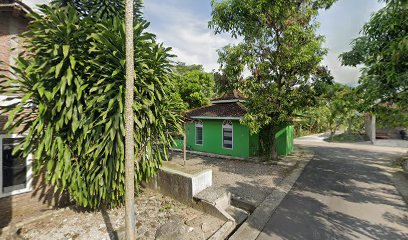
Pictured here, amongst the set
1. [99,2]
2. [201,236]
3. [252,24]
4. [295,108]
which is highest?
[252,24]

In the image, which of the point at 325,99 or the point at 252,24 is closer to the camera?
the point at 252,24

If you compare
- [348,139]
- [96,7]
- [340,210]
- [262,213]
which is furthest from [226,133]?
[348,139]

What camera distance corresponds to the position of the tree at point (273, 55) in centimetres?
884

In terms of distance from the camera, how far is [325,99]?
32.4ft

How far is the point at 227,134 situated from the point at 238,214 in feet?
24.5

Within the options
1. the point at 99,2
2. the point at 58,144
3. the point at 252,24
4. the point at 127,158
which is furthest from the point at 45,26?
the point at 252,24

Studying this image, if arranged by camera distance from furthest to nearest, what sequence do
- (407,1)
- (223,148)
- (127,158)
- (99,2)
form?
(223,148) → (99,2) → (127,158) → (407,1)

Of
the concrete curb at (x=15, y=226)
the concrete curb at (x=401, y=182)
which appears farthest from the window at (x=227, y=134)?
the concrete curb at (x=15, y=226)

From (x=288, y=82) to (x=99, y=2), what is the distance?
8764 millimetres

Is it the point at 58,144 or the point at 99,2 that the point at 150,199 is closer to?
the point at 58,144

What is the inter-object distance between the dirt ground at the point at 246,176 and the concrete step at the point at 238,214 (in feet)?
1.65

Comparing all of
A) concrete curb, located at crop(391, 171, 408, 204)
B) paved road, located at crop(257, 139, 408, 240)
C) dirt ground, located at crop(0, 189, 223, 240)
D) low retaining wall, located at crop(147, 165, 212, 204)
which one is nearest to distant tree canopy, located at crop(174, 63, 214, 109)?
low retaining wall, located at crop(147, 165, 212, 204)

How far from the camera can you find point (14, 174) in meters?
5.18

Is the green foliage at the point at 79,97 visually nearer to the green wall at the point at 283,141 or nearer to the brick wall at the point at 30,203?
the brick wall at the point at 30,203
